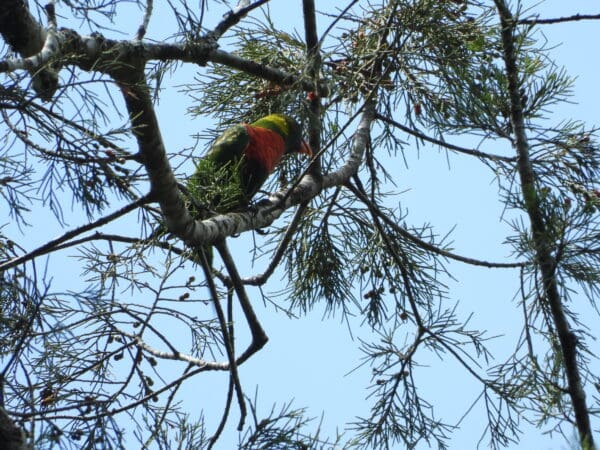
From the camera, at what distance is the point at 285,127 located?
3340 millimetres

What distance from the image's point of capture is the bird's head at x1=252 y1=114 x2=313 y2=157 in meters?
3.30

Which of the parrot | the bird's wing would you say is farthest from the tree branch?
the bird's wing

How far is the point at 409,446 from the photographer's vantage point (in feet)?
10.4

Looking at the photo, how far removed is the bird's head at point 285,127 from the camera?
330 cm

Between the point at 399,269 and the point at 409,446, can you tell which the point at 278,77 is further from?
the point at 409,446

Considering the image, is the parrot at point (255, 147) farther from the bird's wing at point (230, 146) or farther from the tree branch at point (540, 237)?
the tree branch at point (540, 237)

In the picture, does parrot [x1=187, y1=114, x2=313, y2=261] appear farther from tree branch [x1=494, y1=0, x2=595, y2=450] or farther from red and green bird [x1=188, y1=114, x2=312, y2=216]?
tree branch [x1=494, y1=0, x2=595, y2=450]

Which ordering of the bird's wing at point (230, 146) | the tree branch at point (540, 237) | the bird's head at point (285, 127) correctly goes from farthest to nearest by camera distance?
the bird's head at point (285, 127), the bird's wing at point (230, 146), the tree branch at point (540, 237)

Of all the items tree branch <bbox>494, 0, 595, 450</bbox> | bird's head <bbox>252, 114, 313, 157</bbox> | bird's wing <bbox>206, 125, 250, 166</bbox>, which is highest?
bird's head <bbox>252, 114, 313, 157</bbox>

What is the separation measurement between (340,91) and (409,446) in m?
1.46

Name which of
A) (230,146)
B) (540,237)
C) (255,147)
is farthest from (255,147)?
(540,237)

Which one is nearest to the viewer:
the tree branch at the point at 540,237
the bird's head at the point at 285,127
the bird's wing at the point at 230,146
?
the tree branch at the point at 540,237

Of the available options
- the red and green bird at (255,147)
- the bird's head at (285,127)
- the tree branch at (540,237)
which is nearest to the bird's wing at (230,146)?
the red and green bird at (255,147)

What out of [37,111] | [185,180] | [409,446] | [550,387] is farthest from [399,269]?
[37,111]
